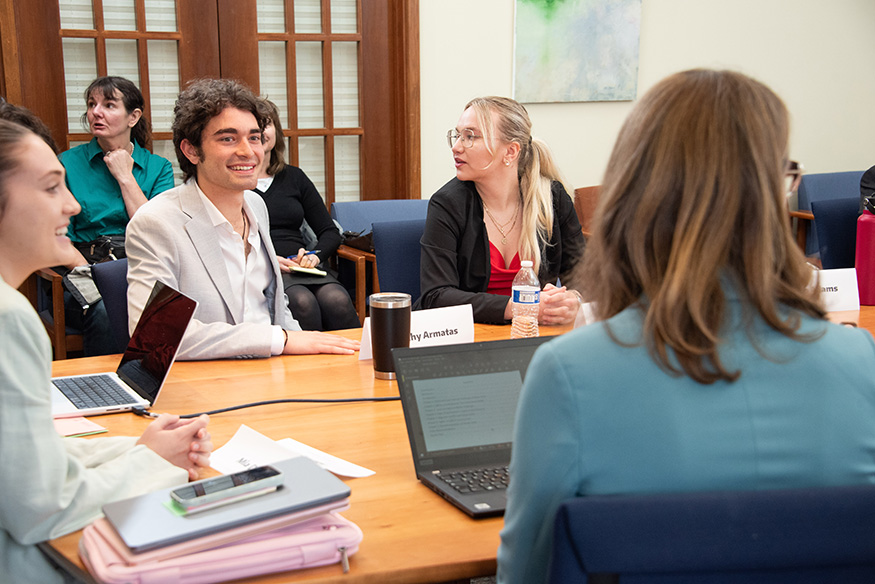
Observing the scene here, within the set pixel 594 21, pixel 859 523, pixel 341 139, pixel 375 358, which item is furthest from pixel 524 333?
pixel 594 21

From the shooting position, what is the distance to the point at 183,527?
41.3 inches

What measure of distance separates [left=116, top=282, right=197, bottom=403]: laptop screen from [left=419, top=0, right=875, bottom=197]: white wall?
300 cm

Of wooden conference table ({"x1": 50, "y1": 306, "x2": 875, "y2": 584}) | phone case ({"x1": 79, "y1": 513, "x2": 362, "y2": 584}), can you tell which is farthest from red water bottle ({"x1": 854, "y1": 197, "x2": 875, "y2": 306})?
phone case ({"x1": 79, "y1": 513, "x2": 362, "y2": 584})

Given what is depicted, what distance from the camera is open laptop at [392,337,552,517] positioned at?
1.36m

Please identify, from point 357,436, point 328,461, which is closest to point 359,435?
point 357,436

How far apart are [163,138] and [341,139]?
0.98 metres

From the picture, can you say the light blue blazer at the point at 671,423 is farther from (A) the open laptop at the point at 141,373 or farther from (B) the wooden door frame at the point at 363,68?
(B) the wooden door frame at the point at 363,68

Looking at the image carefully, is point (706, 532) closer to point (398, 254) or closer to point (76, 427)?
point (76, 427)

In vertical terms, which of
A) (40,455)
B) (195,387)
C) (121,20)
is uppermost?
(121,20)

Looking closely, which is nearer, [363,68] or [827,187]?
[363,68]

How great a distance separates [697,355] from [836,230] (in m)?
2.43

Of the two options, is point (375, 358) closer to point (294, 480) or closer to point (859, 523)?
point (294, 480)

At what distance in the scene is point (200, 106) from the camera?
2508 millimetres

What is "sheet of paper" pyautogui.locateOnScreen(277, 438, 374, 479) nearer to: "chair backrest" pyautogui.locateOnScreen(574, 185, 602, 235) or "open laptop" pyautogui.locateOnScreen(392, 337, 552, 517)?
"open laptop" pyautogui.locateOnScreen(392, 337, 552, 517)
